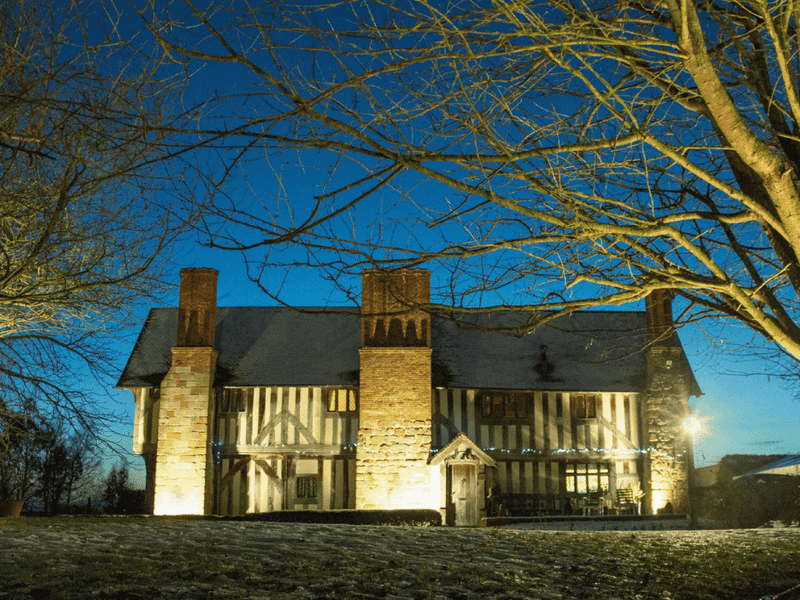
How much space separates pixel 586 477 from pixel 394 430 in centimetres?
582

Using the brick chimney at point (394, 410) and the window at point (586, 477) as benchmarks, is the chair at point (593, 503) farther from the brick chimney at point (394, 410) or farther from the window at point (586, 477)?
the brick chimney at point (394, 410)

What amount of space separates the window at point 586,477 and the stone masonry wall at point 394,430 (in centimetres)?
414

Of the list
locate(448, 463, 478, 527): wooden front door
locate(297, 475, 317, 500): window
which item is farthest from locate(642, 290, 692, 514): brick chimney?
locate(297, 475, 317, 500): window

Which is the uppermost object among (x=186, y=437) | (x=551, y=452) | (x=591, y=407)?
(x=591, y=407)

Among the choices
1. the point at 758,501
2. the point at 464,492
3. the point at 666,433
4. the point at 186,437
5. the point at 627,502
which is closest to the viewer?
the point at 464,492

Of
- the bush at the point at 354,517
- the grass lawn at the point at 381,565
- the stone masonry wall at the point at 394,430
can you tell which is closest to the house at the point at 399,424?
the stone masonry wall at the point at 394,430

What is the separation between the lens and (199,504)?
759 inches

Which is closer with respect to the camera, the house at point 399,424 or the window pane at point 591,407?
the house at point 399,424

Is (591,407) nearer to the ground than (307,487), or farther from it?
farther from it

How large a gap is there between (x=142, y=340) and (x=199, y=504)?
20.7 ft

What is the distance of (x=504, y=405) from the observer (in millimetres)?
20797

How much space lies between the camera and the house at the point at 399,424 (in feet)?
63.7

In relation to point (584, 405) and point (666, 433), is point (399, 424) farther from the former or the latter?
point (666, 433)

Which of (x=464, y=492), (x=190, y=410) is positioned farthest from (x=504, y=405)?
(x=190, y=410)
